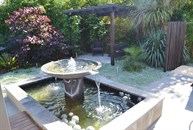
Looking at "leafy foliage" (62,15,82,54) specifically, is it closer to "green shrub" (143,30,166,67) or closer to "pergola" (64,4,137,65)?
"pergola" (64,4,137,65)

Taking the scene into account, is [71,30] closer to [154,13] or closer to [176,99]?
[154,13]

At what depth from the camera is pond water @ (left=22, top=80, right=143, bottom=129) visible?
4339mm

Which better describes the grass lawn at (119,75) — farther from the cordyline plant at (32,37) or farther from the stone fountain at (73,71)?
the stone fountain at (73,71)

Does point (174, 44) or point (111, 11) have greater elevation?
point (111, 11)

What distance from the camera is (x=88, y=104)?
5008 mm

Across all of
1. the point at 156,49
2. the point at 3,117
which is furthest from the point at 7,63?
the point at 3,117

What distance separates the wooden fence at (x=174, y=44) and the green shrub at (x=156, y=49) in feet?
1.46

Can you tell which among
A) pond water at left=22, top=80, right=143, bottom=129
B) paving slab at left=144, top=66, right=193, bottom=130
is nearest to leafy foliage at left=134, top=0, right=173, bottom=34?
paving slab at left=144, top=66, right=193, bottom=130

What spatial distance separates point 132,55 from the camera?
817 cm

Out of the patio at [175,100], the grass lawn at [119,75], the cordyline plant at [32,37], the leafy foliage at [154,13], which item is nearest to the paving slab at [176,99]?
the patio at [175,100]

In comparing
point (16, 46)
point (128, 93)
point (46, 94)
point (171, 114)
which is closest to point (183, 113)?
point (171, 114)

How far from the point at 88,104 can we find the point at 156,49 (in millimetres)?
4885

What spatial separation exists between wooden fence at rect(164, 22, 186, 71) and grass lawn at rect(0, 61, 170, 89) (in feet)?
1.90

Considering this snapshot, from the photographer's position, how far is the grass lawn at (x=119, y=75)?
6749mm
